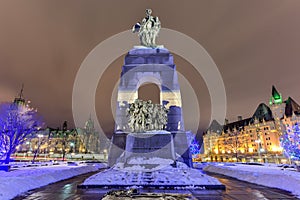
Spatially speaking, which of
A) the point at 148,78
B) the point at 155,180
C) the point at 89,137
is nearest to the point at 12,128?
the point at 148,78

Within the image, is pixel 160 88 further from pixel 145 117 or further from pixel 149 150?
pixel 149 150

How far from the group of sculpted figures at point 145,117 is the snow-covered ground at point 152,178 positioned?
4.63 metres

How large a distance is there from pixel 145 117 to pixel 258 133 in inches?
3028

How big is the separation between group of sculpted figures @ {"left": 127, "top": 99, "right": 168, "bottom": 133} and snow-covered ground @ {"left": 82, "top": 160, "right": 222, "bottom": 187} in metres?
4.63

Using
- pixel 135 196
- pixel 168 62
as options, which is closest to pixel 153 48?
pixel 168 62

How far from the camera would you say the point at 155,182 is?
1040 centimetres

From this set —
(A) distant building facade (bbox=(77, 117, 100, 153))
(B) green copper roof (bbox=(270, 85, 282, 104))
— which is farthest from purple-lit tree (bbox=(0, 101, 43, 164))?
(B) green copper roof (bbox=(270, 85, 282, 104))

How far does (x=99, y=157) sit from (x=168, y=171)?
48979 millimetres

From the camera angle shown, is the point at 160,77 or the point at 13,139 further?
the point at 13,139

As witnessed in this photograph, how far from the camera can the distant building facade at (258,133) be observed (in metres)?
79.5

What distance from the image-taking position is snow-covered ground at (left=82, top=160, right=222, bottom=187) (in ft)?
33.9

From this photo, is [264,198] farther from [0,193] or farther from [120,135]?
[120,135]

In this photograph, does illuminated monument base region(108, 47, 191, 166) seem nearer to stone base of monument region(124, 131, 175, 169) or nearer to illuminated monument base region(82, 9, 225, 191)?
illuminated monument base region(82, 9, 225, 191)

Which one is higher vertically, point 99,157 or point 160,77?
point 160,77
